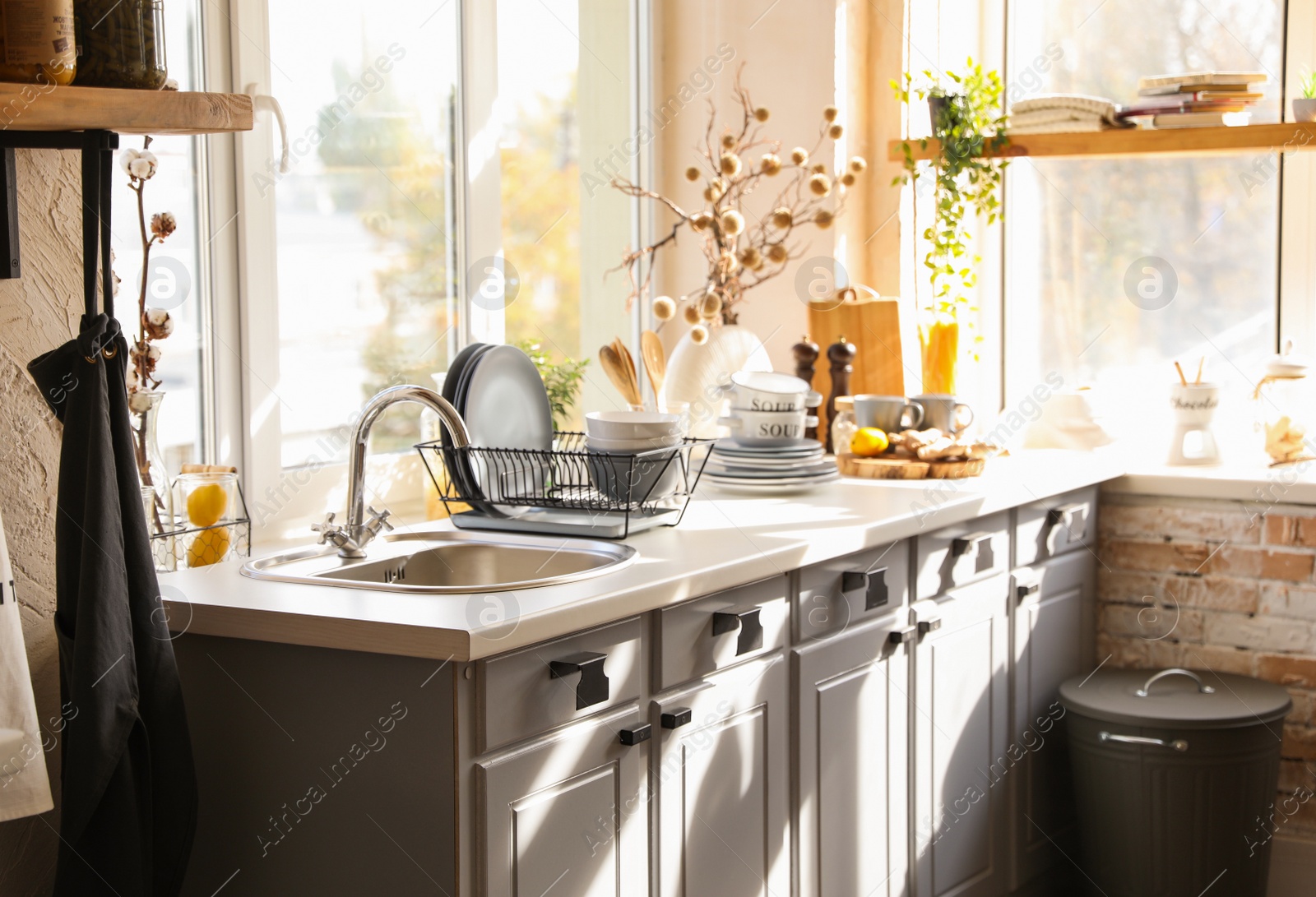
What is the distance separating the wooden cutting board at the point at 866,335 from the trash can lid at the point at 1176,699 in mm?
786

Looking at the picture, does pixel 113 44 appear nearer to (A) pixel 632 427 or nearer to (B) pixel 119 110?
(B) pixel 119 110

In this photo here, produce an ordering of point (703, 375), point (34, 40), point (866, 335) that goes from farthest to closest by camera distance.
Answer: point (866, 335), point (703, 375), point (34, 40)

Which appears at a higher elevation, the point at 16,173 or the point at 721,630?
the point at 16,173

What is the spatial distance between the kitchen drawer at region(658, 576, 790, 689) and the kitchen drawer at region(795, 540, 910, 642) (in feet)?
0.20

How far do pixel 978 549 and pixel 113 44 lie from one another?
168 centimetres

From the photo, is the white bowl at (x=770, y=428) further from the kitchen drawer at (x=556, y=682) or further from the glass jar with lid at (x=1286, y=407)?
the glass jar with lid at (x=1286, y=407)

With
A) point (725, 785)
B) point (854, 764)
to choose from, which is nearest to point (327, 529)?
point (725, 785)

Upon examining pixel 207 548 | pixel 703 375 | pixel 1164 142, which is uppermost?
pixel 1164 142

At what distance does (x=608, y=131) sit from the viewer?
3066 millimetres

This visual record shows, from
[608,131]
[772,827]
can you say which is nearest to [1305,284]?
[608,131]

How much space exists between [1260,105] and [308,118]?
7.16 feet

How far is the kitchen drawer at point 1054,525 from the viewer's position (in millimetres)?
2547

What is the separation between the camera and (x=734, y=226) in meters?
2.66

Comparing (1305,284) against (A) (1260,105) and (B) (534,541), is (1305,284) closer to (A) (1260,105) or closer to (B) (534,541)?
(A) (1260,105)
